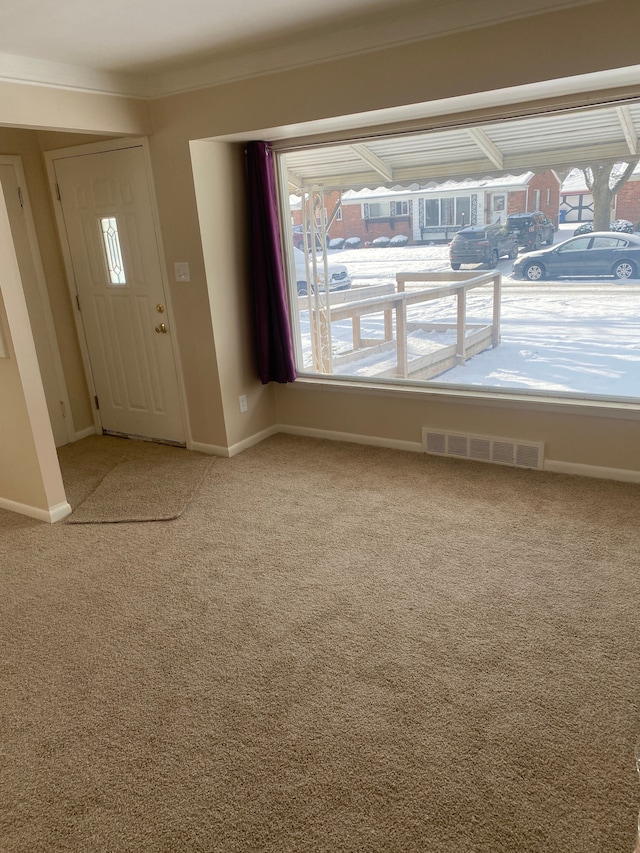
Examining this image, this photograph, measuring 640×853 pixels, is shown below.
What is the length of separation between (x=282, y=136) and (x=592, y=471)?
2.78 m

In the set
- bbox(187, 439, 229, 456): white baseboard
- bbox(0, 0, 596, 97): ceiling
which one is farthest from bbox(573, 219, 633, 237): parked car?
bbox(187, 439, 229, 456): white baseboard

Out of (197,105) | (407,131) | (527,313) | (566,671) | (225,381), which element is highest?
(197,105)

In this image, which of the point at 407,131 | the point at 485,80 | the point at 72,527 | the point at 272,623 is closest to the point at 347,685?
the point at 272,623

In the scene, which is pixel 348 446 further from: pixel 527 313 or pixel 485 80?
pixel 485 80

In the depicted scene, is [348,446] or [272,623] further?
[348,446]

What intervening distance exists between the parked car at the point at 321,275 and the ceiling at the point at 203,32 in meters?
1.25

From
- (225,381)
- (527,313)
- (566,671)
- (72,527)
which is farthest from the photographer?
(225,381)

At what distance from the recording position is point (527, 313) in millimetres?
3738

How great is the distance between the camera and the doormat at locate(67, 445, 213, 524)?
11.8 ft

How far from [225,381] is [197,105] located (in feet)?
5.56

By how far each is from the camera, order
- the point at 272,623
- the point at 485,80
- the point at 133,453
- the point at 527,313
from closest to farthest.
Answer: the point at 272,623, the point at 485,80, the point at 527,313, the point at 133,453

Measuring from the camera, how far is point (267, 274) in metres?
4.22

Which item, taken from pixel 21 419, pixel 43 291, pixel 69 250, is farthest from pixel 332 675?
pixel 69 250

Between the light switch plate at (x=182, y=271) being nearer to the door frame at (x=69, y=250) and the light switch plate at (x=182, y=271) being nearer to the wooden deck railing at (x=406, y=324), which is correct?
the door frame at (x=69, y=250)
